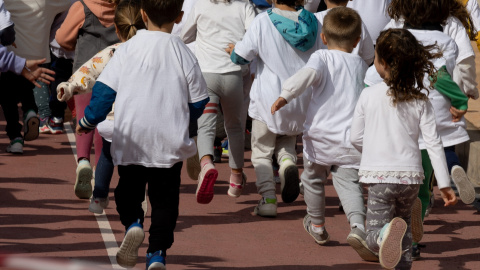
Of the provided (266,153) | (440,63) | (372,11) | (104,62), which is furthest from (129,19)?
(372,11)

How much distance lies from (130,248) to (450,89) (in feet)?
8.25

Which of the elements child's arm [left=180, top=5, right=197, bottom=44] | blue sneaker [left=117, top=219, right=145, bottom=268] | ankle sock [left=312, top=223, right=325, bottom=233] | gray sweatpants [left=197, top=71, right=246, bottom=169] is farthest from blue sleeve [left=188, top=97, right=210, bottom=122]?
child's arm [left=180, top=5, right=197, bottom=44]

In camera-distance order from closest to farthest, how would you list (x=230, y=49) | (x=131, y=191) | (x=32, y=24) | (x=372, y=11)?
1. (x=131, y=191)
2. (x=230, y=49)
3. (x=372, y=11)
4. (x=32, y=24)

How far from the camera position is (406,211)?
6.60 meters

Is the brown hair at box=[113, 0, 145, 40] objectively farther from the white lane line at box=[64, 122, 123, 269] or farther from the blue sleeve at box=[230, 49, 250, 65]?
the white lane line at box=[64, 122, 123, 269]

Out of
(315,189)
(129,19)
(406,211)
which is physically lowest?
(315,189)

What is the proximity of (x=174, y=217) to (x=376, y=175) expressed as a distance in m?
1.23

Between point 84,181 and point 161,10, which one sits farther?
point 84,181

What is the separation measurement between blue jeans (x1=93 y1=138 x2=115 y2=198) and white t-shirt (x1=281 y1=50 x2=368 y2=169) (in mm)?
1530

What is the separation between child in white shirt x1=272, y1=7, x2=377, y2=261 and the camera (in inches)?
286

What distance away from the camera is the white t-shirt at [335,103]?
24.1 ft

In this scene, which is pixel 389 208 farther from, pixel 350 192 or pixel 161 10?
pixel 161 10

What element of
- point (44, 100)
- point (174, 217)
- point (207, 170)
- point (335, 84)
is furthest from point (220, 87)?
point (44, 100)

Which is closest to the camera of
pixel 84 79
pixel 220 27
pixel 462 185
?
pixel 84 79
